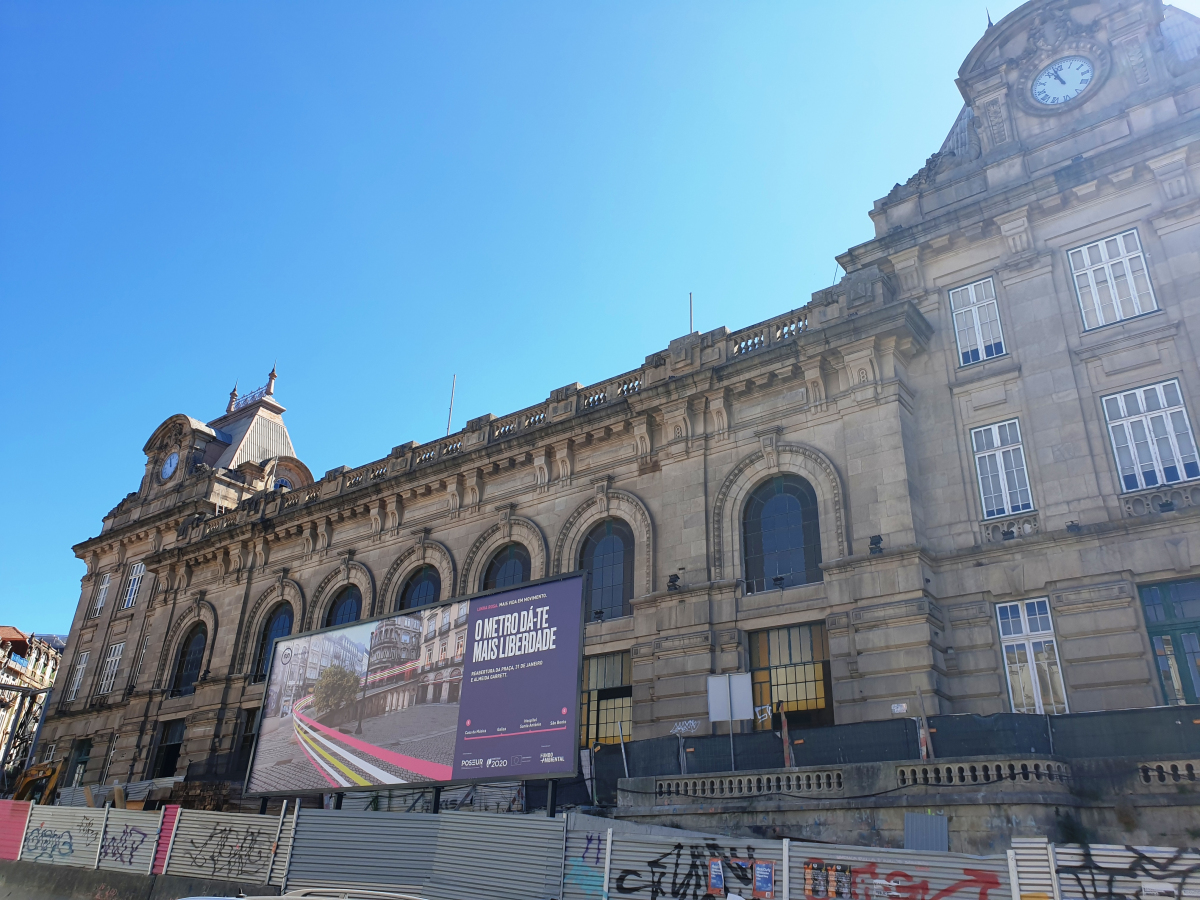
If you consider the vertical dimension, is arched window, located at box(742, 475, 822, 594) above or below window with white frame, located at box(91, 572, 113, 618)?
below

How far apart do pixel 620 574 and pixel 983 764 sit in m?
13.2

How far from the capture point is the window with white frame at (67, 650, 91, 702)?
4412 centimetres

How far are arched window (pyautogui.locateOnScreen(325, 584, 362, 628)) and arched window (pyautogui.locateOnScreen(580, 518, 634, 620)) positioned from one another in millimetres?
10760

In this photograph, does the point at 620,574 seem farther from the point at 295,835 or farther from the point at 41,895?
the point at 41,895

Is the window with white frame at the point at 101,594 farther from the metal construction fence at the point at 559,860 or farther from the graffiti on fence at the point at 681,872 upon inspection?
the graffiti on fence at the point at 681,872

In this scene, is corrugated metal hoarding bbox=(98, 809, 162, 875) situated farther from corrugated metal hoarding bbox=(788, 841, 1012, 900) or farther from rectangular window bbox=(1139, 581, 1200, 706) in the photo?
rectangular window bbox=(1139, 581, 1200, 706)

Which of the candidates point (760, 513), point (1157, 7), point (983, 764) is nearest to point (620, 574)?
point (760, 513)

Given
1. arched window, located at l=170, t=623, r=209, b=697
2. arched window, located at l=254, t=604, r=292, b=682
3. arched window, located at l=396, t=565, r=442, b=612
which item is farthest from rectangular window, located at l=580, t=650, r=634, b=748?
arched window, located at l=170, t=623, r=209, b=697

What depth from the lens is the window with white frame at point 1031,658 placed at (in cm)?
1923

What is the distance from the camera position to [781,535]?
24.3 meters

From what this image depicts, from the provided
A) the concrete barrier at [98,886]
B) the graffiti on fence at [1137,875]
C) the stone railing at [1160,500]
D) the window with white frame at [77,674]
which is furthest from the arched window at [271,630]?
the graffiti on fence at [1137,875]

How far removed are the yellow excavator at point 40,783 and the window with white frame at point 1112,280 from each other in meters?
41.6

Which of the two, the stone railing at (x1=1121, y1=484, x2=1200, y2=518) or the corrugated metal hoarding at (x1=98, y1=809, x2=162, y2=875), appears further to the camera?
the corrugated metal hoarding at (x1=98, y1=809, x2=162, y2=875)

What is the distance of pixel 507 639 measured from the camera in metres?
20.4
